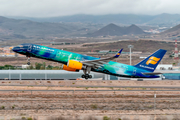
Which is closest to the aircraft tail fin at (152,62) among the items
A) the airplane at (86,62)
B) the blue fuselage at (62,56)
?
the airplane at (86,62)

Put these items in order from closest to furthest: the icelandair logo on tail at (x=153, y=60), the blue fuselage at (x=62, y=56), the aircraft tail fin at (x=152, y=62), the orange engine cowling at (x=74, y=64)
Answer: the blue fuselage at (x=62, y=56)
the orange engine cowling at (x=74, y=64)
the aircraft tail fin at (x=152, y=62)
the icelandair logo on tail at (x=153, y=60)

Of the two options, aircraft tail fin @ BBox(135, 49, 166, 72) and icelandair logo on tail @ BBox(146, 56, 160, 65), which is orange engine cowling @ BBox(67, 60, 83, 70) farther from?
icelandair logo on tail @ BBox(146, 56, 160, 65)

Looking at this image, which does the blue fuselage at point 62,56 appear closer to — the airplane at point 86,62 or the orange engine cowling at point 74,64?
the airplane at point 86,62

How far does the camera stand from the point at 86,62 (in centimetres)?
4853

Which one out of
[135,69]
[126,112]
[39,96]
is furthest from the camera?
[135,69]

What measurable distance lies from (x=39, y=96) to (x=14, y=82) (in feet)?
50.4

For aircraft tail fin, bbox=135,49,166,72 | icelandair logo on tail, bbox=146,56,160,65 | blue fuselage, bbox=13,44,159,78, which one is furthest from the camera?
icelandair logo on tail, bbox=146,56,160,65

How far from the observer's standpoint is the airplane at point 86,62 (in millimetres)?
47156

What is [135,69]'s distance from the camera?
5216cm

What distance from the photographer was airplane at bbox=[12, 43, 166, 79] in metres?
47.2

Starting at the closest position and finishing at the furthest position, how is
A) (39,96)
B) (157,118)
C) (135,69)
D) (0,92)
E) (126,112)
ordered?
1. (157,118)
2. (126,112)
3. (39,96)
4. (0,92)
5. (135,69)

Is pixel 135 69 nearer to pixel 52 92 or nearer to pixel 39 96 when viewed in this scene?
pixel 52 92

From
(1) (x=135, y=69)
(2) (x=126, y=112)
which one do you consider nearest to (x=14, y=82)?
(1) (x=135, y=69)

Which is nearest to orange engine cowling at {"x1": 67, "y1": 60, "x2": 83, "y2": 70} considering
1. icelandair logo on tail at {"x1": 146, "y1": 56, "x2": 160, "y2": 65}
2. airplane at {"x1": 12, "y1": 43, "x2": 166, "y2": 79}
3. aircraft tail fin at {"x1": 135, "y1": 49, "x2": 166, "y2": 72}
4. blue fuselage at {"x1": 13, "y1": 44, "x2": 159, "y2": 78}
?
airplane at {"x1": 12, "y1": 43, "x2": 166, "y2": 79}
